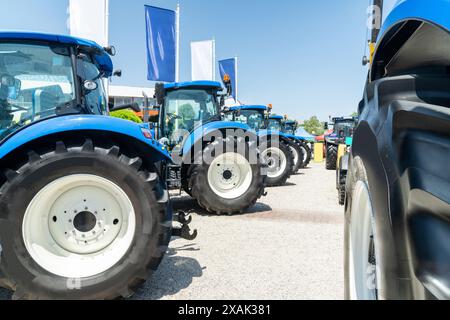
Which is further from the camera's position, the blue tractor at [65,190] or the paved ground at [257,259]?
the paved ground at [257,259]

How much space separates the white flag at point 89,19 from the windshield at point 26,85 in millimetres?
5799

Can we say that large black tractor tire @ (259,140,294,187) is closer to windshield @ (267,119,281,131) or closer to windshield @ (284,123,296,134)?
windshield @ (267,119,281,131)

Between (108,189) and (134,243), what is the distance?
1.48ft

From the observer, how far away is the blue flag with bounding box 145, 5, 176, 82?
1066cm

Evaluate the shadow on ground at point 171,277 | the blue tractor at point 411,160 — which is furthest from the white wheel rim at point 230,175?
the blue tractor at point 411,160

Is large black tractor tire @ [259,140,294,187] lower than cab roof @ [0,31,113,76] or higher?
A: lower

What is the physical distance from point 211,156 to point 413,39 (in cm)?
438

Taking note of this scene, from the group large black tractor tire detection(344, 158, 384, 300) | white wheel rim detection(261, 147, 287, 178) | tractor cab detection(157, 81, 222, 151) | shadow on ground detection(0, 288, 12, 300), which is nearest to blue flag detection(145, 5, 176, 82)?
A: white wheel rim detection(261, 147, 287, 178)

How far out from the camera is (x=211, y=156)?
18.1 ft

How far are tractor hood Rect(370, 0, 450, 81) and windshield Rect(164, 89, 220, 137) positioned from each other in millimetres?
4843

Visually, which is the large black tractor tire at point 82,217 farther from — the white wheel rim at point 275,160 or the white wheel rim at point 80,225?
the white wheel rim at point 275,160

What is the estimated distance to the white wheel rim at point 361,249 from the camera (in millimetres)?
1394

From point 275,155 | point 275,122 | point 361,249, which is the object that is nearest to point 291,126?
point 275,122

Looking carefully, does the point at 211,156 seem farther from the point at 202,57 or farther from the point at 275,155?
the point at 202,57
